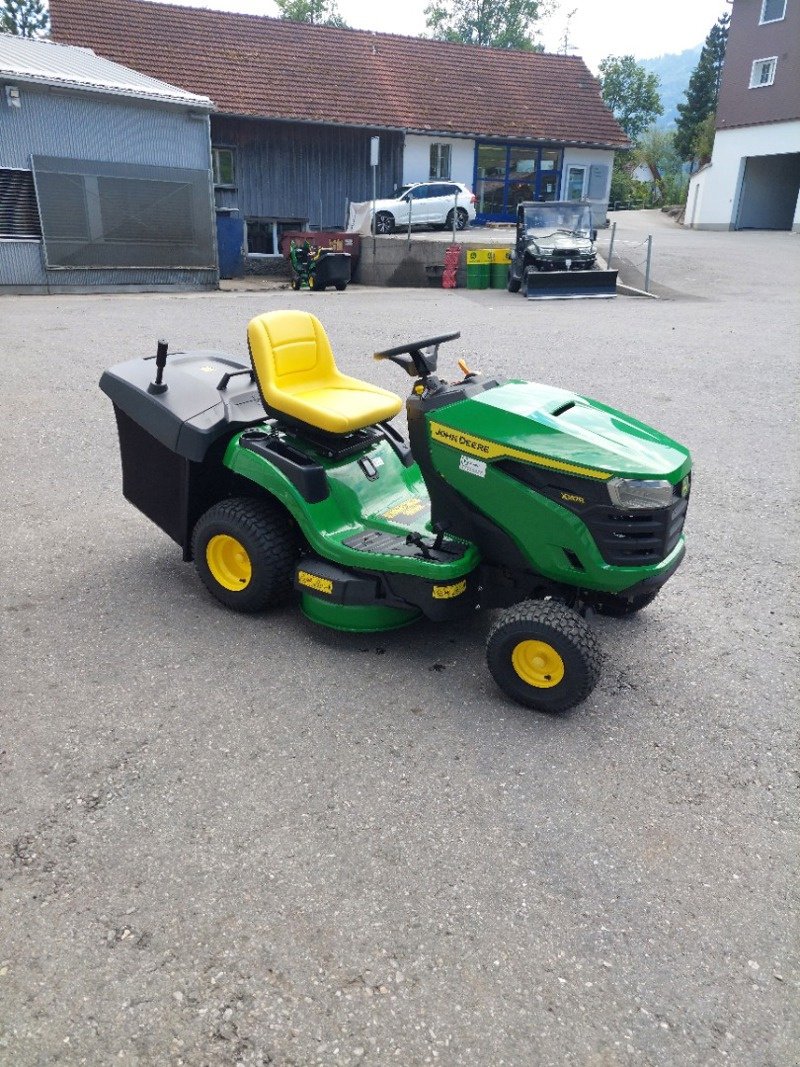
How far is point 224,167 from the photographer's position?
24.6 meters

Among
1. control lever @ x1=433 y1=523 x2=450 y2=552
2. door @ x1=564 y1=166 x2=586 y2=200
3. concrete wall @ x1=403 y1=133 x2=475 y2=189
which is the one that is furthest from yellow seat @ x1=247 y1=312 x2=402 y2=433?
door @ x1=564 y1=166 x2=586 y2=200

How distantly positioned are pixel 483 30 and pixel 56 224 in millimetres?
47451

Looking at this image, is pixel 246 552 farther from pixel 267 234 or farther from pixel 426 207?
pixel 267 234

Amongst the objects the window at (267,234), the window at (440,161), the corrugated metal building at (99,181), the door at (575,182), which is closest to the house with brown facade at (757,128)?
the door at (575,182)

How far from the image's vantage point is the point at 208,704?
3271mm

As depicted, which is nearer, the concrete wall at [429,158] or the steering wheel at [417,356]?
the steering wheel at [417,356]

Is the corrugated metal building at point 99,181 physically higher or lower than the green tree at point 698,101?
lower

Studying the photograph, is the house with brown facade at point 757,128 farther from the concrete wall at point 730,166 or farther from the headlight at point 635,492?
the headlight at point 635,492

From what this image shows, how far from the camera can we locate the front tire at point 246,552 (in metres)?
3.75

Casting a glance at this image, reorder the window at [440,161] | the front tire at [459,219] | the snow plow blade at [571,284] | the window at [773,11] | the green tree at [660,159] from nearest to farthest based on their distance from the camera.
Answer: the snow plow blade at [571,284], the front tire at [459,219], the window at [440,161], the window at [773,11], the green tree at [660,159]

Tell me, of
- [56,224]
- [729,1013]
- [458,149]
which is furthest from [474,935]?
[458,149]

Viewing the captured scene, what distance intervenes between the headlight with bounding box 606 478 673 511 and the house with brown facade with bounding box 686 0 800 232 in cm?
3214

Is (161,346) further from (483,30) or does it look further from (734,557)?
(483,30)

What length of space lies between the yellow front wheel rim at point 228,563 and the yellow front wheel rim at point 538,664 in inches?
53.4
